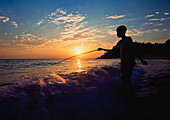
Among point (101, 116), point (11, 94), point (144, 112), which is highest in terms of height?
point (11, 94)

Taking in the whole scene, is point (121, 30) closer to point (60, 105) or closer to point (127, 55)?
point (127, 55)

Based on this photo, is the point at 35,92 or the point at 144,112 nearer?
the point at 144,112

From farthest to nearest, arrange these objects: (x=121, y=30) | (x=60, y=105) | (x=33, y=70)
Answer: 1. (x=33, y=70)
2. (x=121, y=30)
3. (x=60, y=105)

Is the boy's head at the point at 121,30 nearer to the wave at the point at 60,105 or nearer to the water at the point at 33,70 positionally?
the wave at the point at 60,105

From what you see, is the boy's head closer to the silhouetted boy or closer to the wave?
the silhouetted boy

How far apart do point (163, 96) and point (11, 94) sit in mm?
6087

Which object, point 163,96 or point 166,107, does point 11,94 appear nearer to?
point 166,107

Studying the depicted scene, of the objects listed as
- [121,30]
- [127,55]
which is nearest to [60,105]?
[127,55]

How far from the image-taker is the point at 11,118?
2.73 meters

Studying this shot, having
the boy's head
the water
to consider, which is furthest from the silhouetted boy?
the water

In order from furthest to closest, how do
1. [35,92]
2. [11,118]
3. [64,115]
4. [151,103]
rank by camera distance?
[35,92] < [151,103] < [64,115] < [11,118]

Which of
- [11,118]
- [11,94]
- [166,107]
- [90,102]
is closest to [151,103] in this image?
[166,107]

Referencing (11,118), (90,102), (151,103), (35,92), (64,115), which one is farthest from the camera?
(35,92)

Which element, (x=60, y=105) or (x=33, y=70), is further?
(x=33, y=70)
